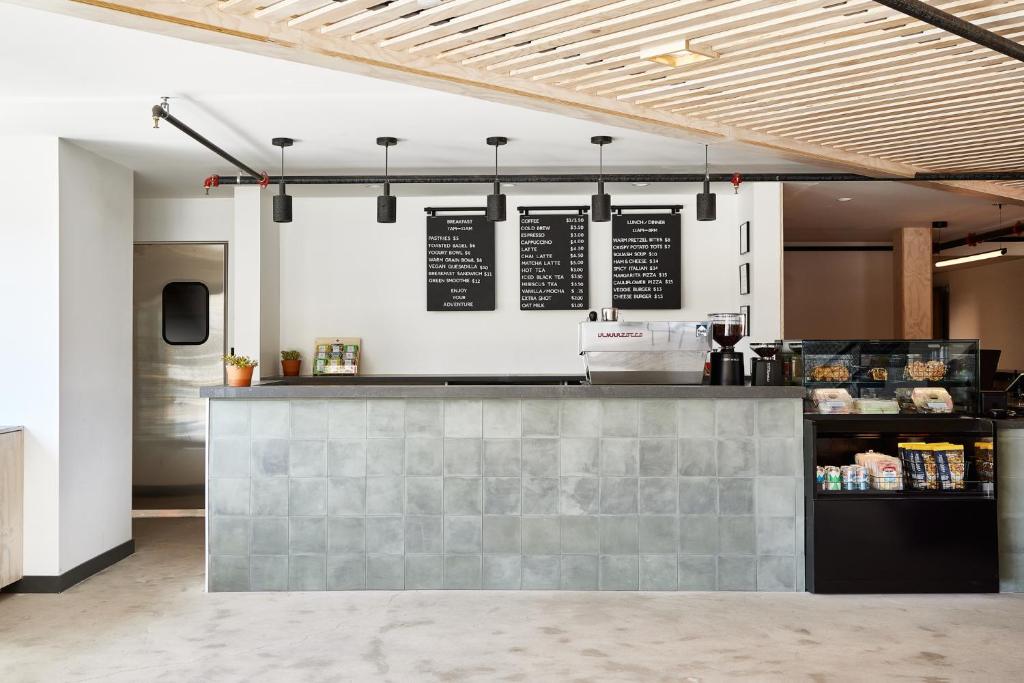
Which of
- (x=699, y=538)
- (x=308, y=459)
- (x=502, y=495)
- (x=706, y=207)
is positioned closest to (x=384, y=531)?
(x=308, y=459)

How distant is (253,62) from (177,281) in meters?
3.67

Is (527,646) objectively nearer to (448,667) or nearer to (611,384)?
(448,667)

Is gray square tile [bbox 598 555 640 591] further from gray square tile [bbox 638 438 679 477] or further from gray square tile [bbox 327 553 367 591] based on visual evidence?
gray square tile [bbox 327 553 367 591]

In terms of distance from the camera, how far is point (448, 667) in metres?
3.37

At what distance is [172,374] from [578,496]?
13.0 feet

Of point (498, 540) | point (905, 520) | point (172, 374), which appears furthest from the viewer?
point (172, 374)

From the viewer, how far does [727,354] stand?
4621mm

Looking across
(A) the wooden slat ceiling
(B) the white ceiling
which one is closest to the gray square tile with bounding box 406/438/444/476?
(B) the white ceiling

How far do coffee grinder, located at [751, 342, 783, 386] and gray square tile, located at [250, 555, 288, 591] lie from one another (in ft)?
9.15

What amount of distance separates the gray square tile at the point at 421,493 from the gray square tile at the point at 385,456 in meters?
0.11

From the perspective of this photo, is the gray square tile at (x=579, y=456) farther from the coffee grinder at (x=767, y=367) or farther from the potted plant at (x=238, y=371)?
the potted plant at (x=238, y=371)

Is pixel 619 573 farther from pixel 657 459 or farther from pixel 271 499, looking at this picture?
pixel 271 499

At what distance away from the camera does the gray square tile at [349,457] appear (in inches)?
175

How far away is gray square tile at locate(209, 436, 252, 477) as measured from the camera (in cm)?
446
